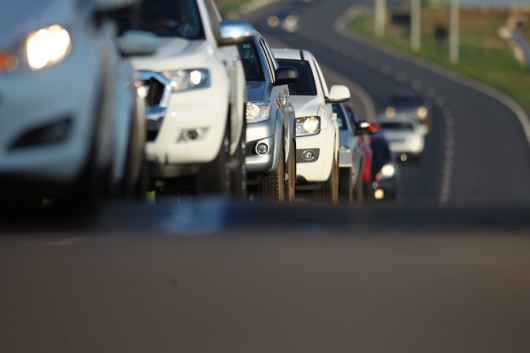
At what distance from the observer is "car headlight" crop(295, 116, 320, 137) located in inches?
543

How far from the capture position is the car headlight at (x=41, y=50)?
480 centimetres

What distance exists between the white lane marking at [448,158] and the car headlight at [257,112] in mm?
31016

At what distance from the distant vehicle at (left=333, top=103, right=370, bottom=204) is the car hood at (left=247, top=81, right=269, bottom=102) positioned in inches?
155

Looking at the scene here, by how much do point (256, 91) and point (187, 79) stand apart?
2681 mm

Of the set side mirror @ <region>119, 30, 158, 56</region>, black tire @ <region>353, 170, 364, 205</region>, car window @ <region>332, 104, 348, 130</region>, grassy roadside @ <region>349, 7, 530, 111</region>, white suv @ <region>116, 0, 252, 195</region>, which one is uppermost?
side mirror @ <region>119, 30, 158, 56</region>

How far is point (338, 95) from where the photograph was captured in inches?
549

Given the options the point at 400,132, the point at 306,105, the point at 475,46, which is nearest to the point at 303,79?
the point at 306,105

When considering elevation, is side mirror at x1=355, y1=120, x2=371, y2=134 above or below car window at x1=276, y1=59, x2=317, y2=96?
below

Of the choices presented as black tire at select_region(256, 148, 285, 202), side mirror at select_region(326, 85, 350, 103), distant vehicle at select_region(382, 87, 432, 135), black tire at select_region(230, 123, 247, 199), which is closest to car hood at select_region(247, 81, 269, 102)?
black tire at select_region(256, 148, 285, 202)

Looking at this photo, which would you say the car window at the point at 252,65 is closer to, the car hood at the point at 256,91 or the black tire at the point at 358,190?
the car hood at the point at 256,91

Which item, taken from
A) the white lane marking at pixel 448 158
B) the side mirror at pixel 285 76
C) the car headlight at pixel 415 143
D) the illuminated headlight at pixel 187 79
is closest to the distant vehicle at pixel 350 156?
the side mirror at pixel 285 76

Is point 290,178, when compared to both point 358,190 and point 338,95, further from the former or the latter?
point 358,190

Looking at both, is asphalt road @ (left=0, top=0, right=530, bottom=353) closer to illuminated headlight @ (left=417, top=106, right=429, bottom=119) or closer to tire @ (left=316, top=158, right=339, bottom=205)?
tire @ (left=316, top=158, right=339, bottom=205)

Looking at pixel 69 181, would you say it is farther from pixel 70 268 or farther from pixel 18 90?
pixel 70 268
